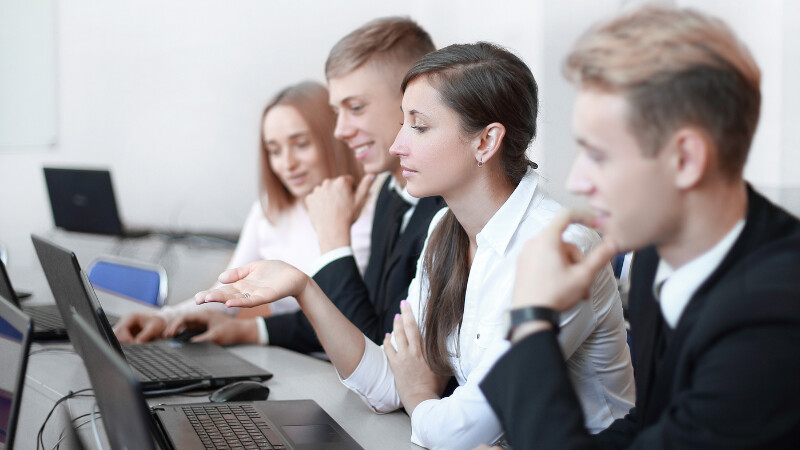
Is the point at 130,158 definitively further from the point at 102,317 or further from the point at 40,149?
the point at 102,317

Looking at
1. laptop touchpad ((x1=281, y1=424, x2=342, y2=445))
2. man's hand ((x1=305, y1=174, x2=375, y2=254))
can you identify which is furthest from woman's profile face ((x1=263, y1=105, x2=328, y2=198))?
laptop touchpad ((x1=281, y1=424, x2=342, y2=445))

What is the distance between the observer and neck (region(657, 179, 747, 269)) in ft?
2.74

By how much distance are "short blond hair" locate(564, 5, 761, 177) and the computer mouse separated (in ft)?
3.18

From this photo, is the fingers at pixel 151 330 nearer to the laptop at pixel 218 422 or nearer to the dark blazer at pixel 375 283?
the dark blazer at pixel 375 283

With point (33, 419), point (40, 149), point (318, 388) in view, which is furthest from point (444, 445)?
point (40, 149)

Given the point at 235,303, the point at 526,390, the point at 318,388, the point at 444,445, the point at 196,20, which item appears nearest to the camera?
the point at 526,390

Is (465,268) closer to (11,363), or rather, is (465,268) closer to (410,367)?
(410,367)

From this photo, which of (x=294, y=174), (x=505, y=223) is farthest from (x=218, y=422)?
(x=294, y=174)

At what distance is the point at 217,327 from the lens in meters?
2.05

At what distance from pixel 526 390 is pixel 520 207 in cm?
57

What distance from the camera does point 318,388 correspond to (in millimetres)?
1650

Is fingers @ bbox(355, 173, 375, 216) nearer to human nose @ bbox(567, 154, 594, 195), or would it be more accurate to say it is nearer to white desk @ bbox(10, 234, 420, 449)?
white desk @ bbox(10, 234, 420, 449)

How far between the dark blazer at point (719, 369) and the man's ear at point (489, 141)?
52 cm

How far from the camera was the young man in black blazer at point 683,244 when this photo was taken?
0.77m
